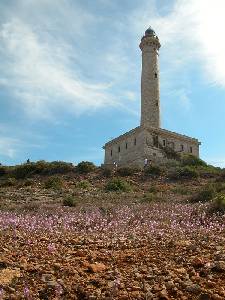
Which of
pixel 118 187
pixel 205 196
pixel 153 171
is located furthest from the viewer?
pixel 153 171

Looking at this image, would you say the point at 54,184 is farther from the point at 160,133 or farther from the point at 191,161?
the point at 160,133

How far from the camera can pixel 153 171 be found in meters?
49.4

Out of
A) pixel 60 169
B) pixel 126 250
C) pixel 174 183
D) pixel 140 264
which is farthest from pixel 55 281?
pixel 60 169

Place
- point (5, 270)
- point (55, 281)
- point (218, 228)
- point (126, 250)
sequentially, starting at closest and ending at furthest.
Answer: point (55, 281)
point (5, 270)
point (126, 250)
point (218, 228)

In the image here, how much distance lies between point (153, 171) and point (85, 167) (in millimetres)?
6512

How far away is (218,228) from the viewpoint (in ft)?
39.5

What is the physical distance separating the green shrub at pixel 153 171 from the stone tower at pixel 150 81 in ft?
42.9

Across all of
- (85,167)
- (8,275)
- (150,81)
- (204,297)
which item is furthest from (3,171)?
(204,297)

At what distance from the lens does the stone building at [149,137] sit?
60.2 metres

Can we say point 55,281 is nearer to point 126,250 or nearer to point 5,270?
point 5,270

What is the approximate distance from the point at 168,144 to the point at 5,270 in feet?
184

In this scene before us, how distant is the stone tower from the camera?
65812 mm

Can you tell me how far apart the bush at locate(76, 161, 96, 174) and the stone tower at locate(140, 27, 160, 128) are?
1360cm

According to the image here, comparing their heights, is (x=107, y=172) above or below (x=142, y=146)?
below
